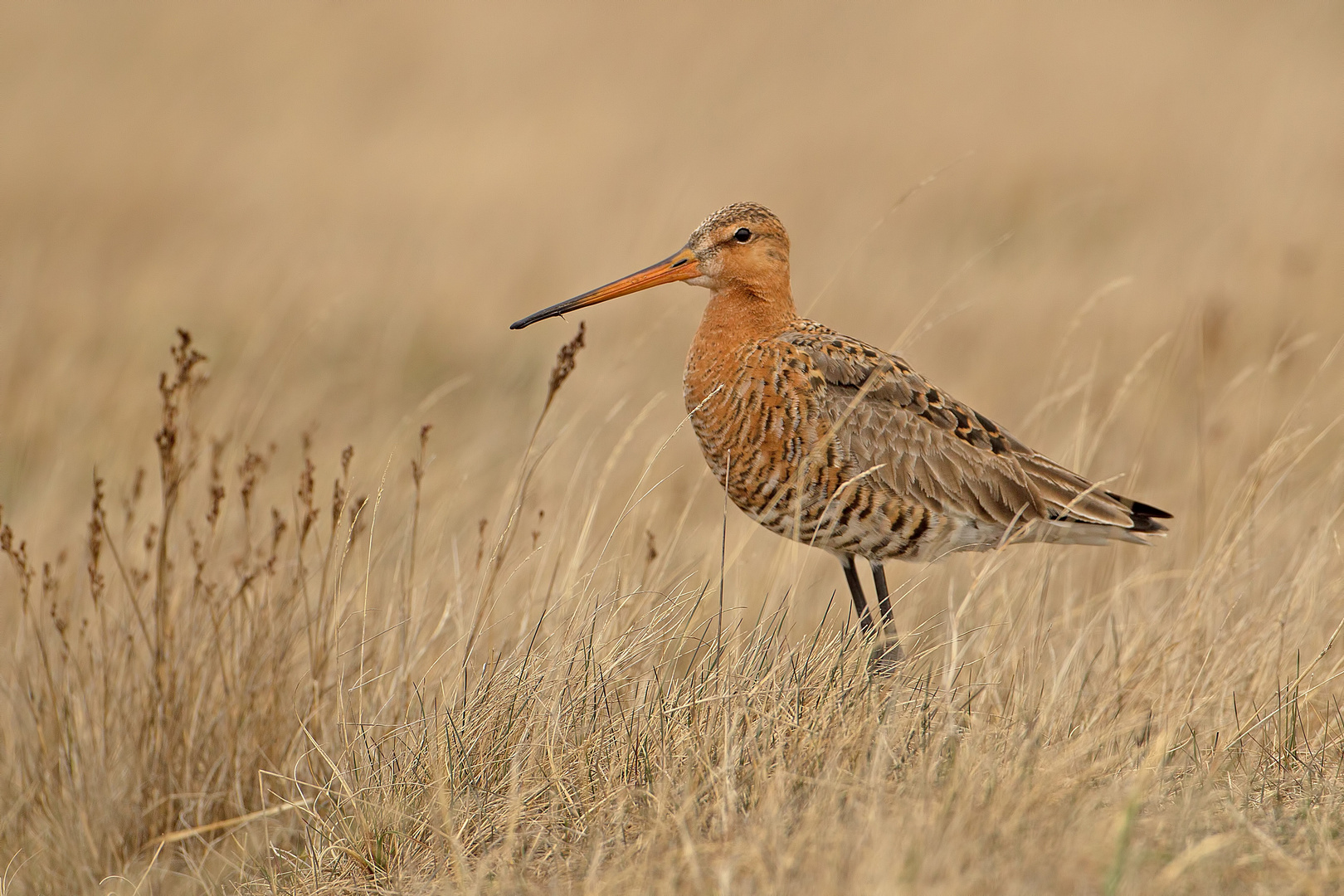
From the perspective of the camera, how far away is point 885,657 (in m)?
4.24

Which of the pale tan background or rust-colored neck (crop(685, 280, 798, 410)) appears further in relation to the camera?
the pale tan background

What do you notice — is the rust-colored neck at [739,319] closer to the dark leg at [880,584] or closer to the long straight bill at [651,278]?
the long straight bill at [651,278]

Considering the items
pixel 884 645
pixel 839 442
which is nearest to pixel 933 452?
pixel 839 442

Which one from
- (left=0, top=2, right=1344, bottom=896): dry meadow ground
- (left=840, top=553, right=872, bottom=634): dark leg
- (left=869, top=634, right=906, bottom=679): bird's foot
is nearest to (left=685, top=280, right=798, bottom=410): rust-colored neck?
(left=0, top=2, right=1344, bottom=896): dry meadow ground

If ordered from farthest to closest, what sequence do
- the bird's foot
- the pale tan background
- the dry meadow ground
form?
the pale tan background
the bird's foot
the dry meadow ground

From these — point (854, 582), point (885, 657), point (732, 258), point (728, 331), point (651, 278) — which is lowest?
point (885, 657)

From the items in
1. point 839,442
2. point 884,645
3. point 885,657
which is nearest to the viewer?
point 885,657

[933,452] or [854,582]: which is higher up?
[933,452]

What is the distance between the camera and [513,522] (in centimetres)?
428

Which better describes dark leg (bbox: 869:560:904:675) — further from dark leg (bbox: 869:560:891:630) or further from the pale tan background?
the pale tan background

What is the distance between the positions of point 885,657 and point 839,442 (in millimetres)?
779

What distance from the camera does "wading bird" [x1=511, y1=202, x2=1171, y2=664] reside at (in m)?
4.54

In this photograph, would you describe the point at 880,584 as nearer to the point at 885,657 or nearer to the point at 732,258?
the point at 885,657

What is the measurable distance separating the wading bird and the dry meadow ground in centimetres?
30
